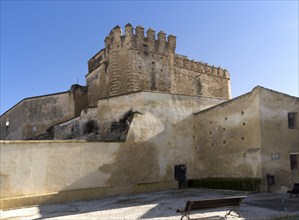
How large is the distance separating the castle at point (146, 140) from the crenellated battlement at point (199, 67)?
167 centimetres

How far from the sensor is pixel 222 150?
15.8m

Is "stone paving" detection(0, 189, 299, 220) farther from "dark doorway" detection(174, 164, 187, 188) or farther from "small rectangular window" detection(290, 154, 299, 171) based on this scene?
"dark doorway" detection(174, 164, 187, 188)

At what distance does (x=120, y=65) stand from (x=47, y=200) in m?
11.6

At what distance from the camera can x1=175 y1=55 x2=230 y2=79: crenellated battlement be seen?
25109mm

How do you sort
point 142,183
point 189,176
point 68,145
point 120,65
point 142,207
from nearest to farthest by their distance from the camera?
1. point 142,207
2. point 68,145
3. point 142,183
4. point 189,176
5. point 120,65

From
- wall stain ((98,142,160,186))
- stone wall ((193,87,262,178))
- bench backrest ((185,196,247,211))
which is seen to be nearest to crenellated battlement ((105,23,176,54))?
stone wall ((193,87,262,178))

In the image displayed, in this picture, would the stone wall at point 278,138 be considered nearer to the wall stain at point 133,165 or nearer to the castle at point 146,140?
the castle at point 146,140

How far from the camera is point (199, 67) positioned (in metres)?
26.7

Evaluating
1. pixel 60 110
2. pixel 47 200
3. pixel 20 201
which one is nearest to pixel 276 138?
pixel 47 200

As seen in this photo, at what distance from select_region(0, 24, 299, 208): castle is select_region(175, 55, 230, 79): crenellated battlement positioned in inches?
65.8

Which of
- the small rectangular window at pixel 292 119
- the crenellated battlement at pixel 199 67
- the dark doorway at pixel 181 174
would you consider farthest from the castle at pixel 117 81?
the small rectangular window at pixel 292 119

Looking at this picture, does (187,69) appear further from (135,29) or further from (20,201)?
(20,201)

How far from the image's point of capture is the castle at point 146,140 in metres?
12.5

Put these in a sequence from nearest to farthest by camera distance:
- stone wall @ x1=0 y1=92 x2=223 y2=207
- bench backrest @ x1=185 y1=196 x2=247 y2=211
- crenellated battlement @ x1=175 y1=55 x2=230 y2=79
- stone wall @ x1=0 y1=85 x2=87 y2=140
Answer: bench backrest @ x1=185 y1=196 x2=247 y2=211, stone wall @ x1=0 y1=92 x2=223 y2=207, stone wall @ x1=0 y1=85 x2=87 y2=140, crenellated battlement @ x1=175 y1=55 x2=230 y2=79
